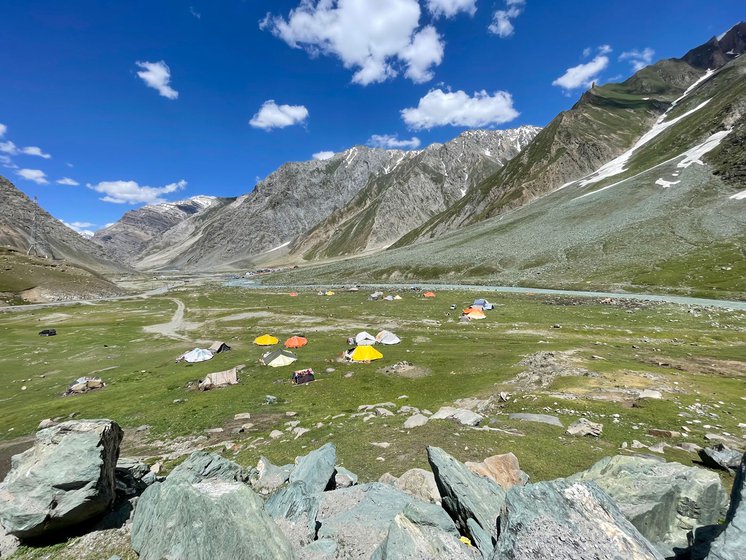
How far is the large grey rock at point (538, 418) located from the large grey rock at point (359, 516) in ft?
41.6

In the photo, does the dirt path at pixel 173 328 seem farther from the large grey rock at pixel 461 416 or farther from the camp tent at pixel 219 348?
the large grey rock at pixel 461 416

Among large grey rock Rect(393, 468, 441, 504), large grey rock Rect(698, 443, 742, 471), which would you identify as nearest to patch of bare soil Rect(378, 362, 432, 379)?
large grey rock Rect(698, 443, 742, 471)

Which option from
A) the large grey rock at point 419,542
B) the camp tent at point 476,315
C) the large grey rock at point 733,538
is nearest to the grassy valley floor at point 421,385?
the camp tent at point 476,315

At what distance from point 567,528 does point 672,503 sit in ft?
16.6

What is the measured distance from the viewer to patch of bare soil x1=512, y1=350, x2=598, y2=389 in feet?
89.8

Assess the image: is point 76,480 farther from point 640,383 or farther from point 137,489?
point 640,383

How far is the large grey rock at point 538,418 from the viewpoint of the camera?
19828mm

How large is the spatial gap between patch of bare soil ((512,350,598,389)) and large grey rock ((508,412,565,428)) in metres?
5.93

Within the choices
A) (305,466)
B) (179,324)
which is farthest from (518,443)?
(179,324)

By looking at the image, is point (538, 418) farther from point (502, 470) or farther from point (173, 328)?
point (173, 328)

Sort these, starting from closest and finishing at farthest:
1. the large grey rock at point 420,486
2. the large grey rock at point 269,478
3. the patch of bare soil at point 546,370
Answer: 1. the large grey rock at point 420,486
2. the large grey rock at point 269,478
3. the patch of bare soil at point 546,370

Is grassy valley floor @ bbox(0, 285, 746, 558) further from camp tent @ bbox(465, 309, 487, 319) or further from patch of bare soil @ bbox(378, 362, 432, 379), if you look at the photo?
camp tent @ bbox(465, 309, 487, 319)

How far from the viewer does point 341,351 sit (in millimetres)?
A: 44906

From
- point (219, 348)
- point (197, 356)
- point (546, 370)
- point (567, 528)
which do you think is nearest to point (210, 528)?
point (567, 528)
